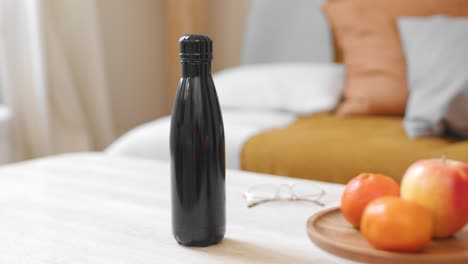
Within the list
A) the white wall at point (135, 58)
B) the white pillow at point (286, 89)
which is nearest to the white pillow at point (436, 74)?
the white pillow at point (286, 89)

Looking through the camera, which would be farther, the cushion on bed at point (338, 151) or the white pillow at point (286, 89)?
the white pillow at point (286, 89)

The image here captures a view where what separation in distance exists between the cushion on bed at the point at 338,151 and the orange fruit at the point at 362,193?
0.74 m

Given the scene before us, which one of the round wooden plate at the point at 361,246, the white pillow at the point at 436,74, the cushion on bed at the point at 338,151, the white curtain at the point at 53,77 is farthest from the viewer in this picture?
the white curtain at the point at 53,77

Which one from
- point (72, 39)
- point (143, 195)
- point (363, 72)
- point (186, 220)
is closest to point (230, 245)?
point (186, 220)

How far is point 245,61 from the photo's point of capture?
264cm

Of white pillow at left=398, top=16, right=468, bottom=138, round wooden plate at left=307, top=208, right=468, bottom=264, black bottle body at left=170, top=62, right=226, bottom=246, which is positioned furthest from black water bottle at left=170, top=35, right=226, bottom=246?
white pillow at left=398, top=16, right=468, bottom=138

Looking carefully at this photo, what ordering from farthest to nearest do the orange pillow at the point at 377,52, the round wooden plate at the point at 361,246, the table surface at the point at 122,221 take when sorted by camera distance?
1. the orange pillow at the point at 377,52
2. the table surface at the point at 122,221
3. the round wooden plate at the point at 361,246

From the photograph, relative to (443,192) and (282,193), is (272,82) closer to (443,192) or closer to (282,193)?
(282,193)

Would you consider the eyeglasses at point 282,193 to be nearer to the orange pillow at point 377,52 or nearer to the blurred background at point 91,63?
the orange pillow at point 377,52

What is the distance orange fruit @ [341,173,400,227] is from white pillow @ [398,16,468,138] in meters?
0.92

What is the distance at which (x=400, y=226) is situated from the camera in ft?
2.16

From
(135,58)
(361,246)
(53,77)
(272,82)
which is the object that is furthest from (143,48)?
(361,246)

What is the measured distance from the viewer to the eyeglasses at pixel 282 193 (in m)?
1.02

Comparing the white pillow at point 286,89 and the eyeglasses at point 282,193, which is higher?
the eyeglasses at point 282,193
